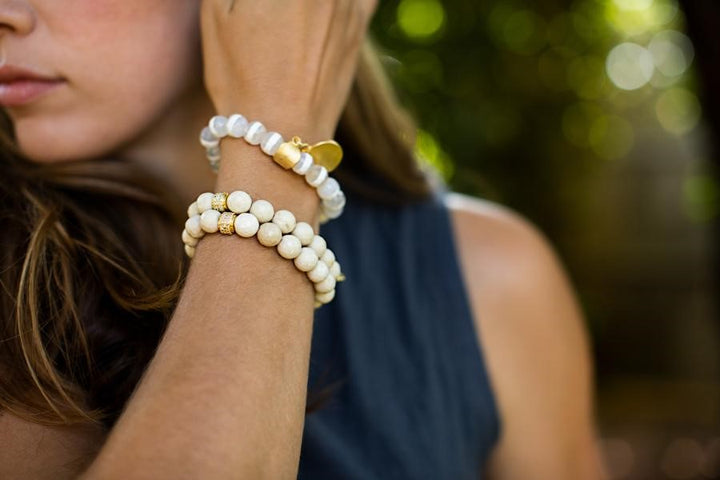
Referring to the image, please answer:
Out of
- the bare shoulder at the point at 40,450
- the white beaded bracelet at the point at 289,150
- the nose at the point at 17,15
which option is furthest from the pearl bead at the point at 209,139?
the bare shoulder at the point at 40,450

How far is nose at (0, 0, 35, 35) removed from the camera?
4.28ft

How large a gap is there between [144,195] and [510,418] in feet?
2.93

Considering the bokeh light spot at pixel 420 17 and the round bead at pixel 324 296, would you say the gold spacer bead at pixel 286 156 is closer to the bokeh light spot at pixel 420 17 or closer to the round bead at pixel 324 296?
the round bead at pixel 324 296

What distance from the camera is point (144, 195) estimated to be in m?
1.59

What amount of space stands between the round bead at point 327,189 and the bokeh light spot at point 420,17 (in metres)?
2.50

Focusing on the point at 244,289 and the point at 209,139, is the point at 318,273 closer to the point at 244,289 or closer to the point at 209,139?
the point at 244,289

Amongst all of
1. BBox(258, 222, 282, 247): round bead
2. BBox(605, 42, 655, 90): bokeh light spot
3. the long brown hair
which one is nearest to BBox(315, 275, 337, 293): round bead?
BBox(258, 222, 282, 247): round bead

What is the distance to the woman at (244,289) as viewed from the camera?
3.53ft

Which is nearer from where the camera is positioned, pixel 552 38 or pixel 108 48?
pixel 108 48

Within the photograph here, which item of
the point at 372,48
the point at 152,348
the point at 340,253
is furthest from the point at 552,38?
the point at 152,348

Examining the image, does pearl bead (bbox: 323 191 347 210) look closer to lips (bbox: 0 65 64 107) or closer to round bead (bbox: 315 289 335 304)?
round bead (bbox: 315 289 335 304)

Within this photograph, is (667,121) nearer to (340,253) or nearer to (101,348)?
(340,253)

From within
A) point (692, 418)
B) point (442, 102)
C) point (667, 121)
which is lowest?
point (692, 418)

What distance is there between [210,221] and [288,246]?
114mm
